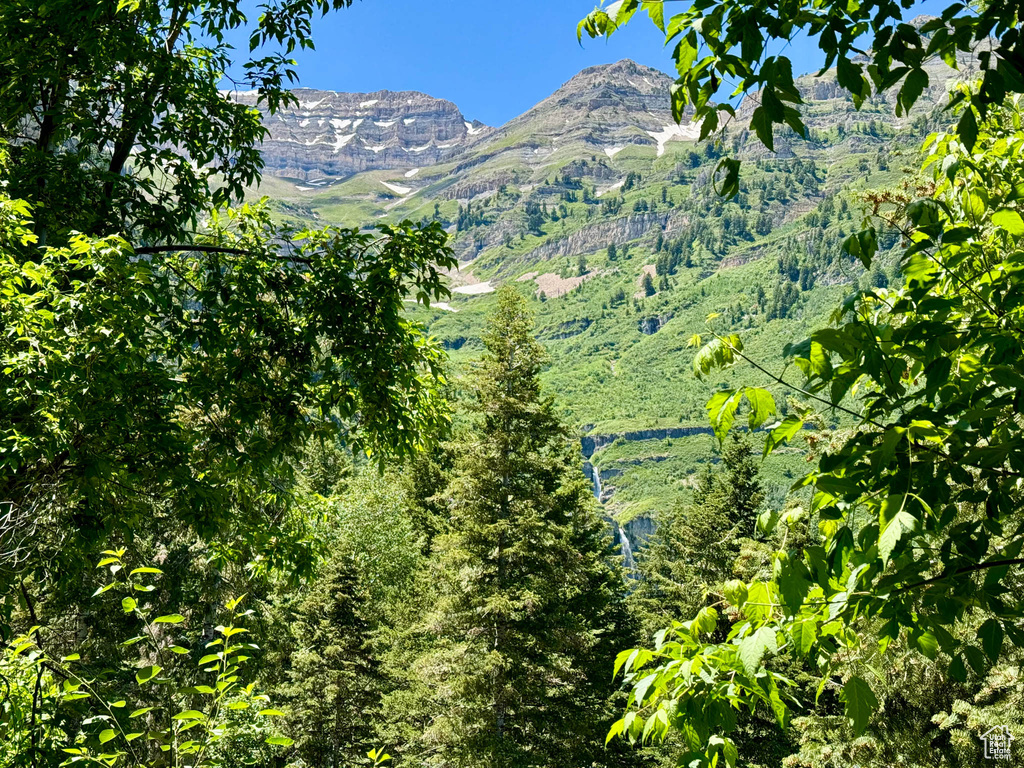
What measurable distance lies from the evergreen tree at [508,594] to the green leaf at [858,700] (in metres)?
13.1

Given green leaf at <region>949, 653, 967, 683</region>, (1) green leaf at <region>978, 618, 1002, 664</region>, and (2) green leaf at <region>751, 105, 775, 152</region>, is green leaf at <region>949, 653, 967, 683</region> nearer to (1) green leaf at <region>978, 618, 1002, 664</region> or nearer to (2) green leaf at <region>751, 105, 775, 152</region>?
(1) green leaf at <region>978, 618, 1002, 664</region>

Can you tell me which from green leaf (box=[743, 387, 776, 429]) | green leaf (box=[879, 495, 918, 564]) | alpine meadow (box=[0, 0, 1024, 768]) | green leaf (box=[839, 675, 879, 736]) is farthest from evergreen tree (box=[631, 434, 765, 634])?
green leaf (box=[879, 495, 918, 564])

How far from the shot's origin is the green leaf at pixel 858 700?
6.04 feet

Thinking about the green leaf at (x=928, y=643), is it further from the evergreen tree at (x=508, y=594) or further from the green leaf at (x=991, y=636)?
the evergreen tree at (x=508, y=594)

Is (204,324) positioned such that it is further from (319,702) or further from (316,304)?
(319,702)

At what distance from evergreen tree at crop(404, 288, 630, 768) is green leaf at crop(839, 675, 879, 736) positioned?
516 inches

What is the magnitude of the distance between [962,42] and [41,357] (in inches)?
147

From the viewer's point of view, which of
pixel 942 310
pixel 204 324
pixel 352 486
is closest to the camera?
pixel 942 310

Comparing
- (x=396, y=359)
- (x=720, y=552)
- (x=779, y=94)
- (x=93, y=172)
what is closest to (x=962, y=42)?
(x=779, y=94)

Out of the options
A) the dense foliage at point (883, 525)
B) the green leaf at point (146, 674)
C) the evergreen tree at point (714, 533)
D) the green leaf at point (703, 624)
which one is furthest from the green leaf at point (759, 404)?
the evergreen tree at point (714, 533)

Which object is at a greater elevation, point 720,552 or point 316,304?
point 316,304

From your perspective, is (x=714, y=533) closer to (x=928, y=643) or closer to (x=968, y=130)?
(x=928, y=643)

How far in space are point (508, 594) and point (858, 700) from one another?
13.6 metres

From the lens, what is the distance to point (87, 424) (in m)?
3.54
